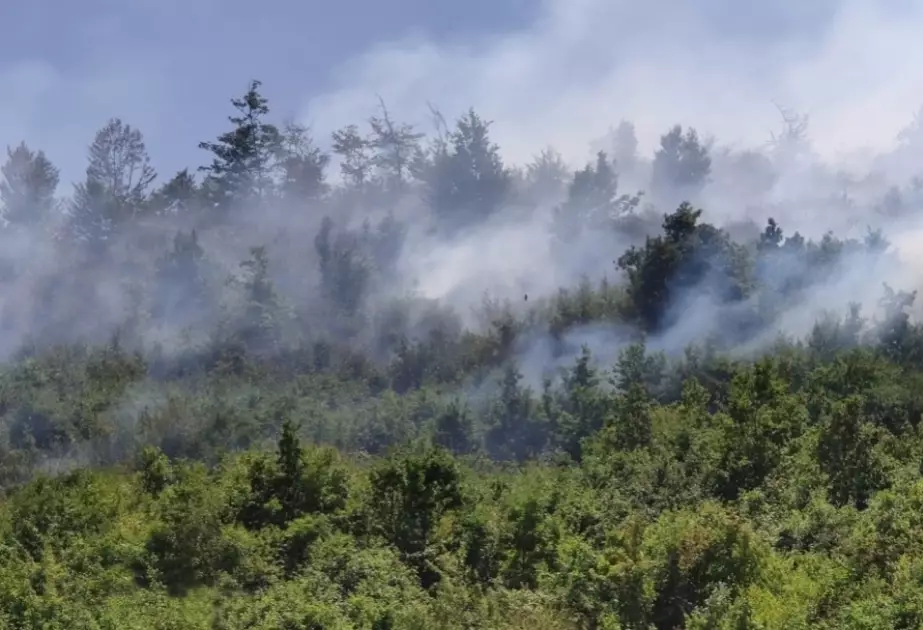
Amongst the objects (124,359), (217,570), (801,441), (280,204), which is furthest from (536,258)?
(217,570)

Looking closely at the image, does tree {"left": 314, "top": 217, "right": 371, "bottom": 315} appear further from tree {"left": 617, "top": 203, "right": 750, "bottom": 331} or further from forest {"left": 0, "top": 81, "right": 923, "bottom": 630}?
Result: tree {"left": 617, "top": 203, "right": 750, "bottom": 331}

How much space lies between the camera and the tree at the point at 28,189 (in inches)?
2484

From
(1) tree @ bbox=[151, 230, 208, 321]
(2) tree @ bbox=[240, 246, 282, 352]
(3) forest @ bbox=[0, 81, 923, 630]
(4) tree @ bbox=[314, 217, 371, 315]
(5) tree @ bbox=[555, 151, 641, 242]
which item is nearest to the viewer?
(3) forest @ bbox=[0, 81, 923, 630]

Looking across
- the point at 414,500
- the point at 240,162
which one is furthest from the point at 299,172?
the point at 414,500

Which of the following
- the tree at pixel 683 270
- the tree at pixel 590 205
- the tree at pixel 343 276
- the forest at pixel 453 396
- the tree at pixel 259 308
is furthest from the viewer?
the tree at pixel 590 205

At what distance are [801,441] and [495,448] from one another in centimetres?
1305

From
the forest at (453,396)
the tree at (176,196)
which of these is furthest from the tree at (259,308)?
the tree at (176,196)

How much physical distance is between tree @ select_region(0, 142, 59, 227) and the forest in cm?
23

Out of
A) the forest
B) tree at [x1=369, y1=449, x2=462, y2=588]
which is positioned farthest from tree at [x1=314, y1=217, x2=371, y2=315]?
tree at [x1=369, y1=449, x2=462, y2=588]

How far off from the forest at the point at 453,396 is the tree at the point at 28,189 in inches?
9.1

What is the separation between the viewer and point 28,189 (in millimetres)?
64375

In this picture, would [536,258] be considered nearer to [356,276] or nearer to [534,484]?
[356,276]

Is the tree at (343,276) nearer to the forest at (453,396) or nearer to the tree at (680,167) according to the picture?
the forest at (453,396)

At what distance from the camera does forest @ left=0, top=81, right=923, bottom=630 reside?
19.7 meters
